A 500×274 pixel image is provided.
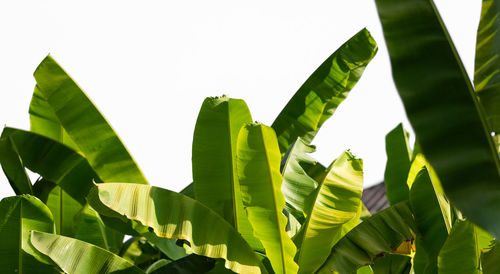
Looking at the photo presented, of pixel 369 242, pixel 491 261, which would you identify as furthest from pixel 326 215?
pixel 491 261

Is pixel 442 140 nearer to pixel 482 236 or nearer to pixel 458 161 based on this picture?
pixel 458 161

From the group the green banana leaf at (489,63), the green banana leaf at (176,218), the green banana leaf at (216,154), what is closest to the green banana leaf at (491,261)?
the green banana leaf at (176,218)

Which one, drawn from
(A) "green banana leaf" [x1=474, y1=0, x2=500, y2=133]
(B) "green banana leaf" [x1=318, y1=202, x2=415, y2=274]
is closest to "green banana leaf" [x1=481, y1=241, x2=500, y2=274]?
(B) "green banana leaf" [x1=318, y1=202, x2=415, y2=274]

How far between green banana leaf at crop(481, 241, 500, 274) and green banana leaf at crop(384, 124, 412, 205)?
0.62m

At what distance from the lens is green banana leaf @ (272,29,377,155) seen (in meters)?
3.09

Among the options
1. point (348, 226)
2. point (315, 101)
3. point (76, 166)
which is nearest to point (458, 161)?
point (348, 226)

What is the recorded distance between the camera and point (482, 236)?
275 centimetres

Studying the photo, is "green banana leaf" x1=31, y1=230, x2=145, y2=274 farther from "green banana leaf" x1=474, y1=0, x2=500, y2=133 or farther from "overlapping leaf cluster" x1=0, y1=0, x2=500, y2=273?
"green banana leaf" x1=474, y1=0, x2=500, y2=133

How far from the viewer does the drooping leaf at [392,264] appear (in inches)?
118

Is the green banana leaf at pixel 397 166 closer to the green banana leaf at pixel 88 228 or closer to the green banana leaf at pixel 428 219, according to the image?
the green banana leaf at pixel 428 219

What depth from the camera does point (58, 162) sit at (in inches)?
120

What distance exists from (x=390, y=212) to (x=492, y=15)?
1136 millimetres

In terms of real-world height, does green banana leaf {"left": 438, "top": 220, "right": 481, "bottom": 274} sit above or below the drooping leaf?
above

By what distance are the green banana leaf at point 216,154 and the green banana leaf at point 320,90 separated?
23.4 inches
